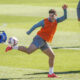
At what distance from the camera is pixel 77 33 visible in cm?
2689

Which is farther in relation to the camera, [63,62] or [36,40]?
[63,62]

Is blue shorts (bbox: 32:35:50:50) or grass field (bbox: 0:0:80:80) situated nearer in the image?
blue shorts (bbox: 32:35:50:50)

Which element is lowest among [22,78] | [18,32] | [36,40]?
[18,32]

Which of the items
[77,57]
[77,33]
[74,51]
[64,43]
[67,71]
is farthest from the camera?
[77,33]

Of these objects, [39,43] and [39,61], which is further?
[39,61]

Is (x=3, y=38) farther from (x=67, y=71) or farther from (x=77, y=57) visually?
(x=77, y=57)

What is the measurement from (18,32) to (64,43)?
5332 millimetres

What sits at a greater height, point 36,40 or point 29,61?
point 36,40

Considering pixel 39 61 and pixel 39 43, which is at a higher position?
pixel 39 43

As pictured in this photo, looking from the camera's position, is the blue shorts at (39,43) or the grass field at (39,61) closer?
the blue shorts at (39,43)

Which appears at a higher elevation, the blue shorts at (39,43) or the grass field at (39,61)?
the blue shorts at (39,43)

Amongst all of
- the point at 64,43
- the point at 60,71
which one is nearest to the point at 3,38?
the point at 60,71

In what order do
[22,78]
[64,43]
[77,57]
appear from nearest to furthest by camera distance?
[22,78] < [77,57] < [64,43]

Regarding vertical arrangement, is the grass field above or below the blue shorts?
below
